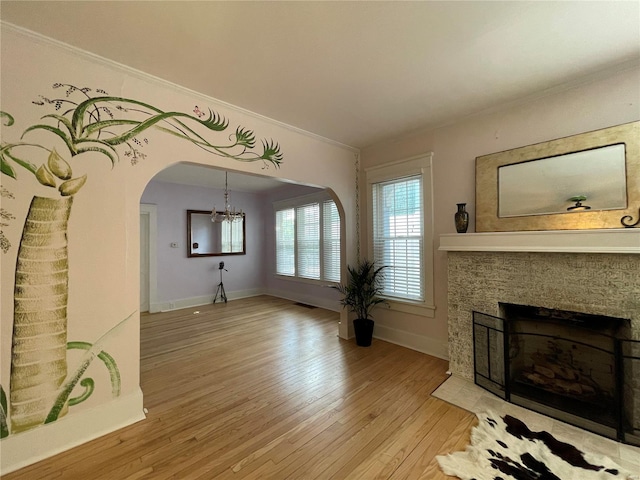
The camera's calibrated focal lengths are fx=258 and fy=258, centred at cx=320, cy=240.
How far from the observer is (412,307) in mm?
3410

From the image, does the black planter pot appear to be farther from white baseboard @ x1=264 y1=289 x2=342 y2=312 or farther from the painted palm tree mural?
the painted palm tree mural

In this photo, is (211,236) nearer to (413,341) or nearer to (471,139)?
(413,341)

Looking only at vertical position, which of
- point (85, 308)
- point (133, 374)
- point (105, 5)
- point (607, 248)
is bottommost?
point (133, 374)

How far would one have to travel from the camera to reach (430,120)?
301cm

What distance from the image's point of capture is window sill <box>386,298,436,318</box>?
324 cm

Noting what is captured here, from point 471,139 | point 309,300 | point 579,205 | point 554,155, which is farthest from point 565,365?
point 309,300

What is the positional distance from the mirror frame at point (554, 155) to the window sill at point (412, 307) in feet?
3.74

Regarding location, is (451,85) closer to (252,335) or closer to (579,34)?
(579,34)

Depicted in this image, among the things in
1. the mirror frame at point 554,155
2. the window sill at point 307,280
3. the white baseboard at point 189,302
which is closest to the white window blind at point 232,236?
the white baseboard at point 189,302

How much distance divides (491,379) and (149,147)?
374 cm

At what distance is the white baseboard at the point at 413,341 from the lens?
314 centimetres

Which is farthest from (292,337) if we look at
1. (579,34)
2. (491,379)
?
(579,34)

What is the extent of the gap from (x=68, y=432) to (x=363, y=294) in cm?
304

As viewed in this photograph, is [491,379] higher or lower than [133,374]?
lower
